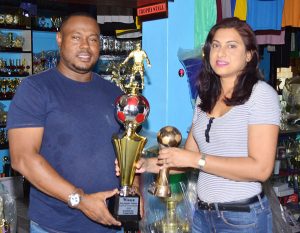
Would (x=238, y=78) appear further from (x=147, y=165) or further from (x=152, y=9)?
(x=152, y=9)

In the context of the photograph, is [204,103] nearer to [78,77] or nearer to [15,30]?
[78,77]

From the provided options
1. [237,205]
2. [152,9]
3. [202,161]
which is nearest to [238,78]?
[202,161]

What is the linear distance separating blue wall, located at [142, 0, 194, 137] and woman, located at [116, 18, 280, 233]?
1168mm

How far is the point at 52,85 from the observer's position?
2115mm

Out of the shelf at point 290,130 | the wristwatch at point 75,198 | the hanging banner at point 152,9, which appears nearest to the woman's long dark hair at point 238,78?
the wristwatch at point 75,198

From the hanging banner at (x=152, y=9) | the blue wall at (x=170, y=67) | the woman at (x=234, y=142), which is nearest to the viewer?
the woman at (x=234, y=142)

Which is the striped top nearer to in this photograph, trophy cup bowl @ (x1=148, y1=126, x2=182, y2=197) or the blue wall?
trophy cup bowl @ (x1=148, y1=126, x2=182, y2=197)

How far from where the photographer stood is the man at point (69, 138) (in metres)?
2.00

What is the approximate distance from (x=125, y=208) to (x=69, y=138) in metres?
0.41

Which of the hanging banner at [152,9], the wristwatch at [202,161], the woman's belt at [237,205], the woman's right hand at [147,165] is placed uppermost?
the hanging banner at [152,9]

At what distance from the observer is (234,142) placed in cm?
196

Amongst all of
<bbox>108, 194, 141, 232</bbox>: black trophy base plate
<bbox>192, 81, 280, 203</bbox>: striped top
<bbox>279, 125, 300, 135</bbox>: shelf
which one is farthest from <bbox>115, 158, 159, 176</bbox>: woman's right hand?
<bbox>279, 125, 300, 135</bbox>: shelf

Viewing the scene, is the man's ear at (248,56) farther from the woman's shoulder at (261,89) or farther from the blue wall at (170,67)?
the blue wall at (170,67)

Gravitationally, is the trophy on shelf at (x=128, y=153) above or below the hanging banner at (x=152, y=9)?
below
